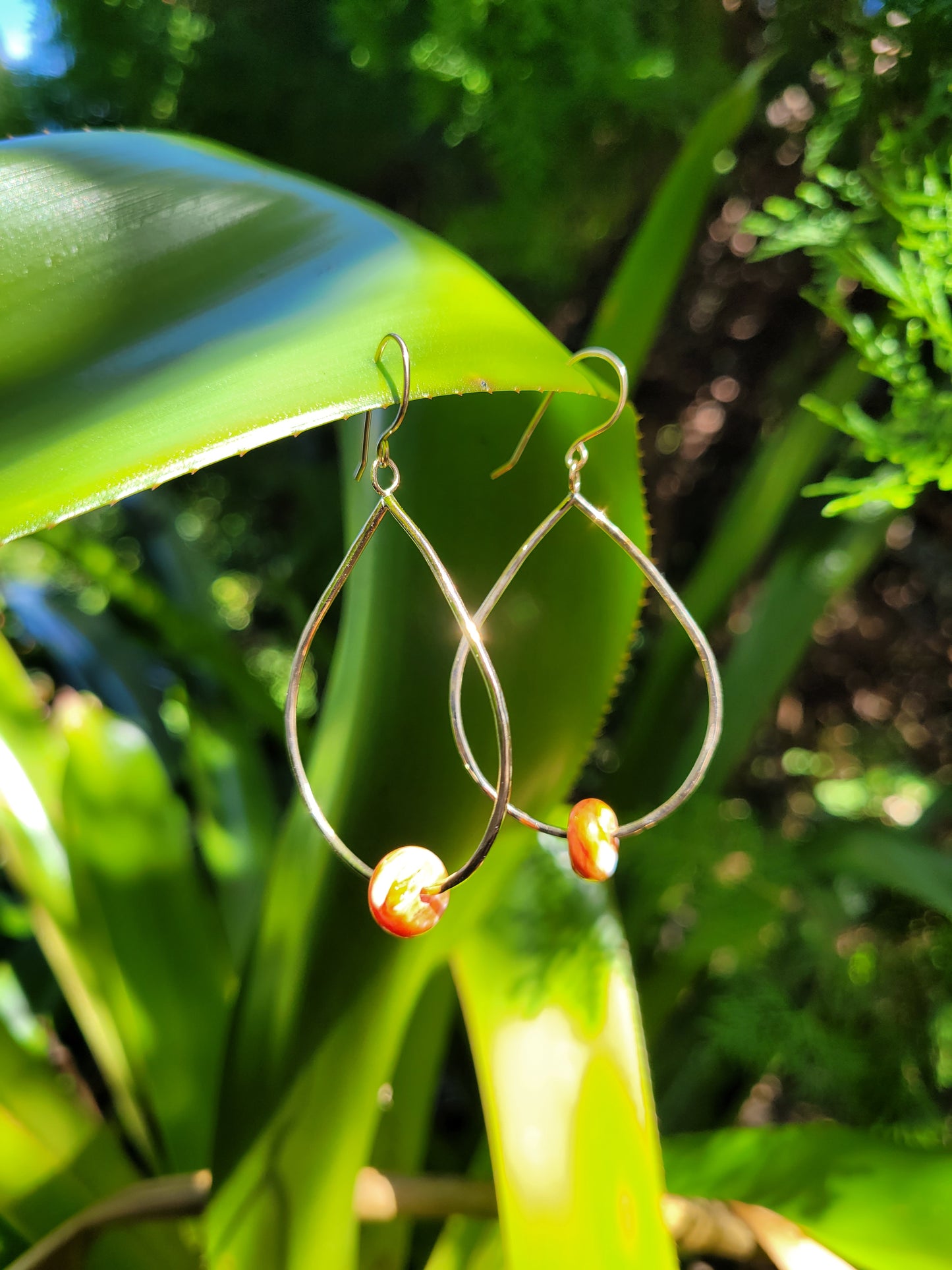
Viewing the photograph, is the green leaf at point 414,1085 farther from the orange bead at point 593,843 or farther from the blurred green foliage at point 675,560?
the orange bead at point 593,843

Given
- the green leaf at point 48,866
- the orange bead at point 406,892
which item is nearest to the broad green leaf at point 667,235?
the orange bead at point 406,892

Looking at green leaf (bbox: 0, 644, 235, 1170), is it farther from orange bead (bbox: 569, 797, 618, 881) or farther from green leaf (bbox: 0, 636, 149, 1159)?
orange bead (bbox: 569, 797, 618, 881)

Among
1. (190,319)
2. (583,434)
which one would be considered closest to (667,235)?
(583,434)

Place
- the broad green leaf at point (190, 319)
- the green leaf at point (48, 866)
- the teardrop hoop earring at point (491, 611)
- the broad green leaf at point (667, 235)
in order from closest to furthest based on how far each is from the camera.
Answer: the broad green leaf at point (190, 319), the teardrop hoop earring at point (491, 611), the broad green leaf at point (667, 235), the green leaf at point (48, 866)

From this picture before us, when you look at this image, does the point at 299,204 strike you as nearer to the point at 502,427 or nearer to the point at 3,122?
the point at 502,427

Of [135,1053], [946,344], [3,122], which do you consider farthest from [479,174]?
[135,1053]

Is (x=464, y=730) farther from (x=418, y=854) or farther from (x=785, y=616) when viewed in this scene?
(x=785, y=616)

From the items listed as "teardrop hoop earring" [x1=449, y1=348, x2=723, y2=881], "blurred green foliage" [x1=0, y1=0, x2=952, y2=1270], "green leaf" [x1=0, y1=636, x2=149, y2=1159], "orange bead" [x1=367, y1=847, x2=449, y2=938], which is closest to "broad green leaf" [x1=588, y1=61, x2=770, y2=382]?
"blurred green foliage" [x1=0, y1=0, x2=952, y2=1270]
